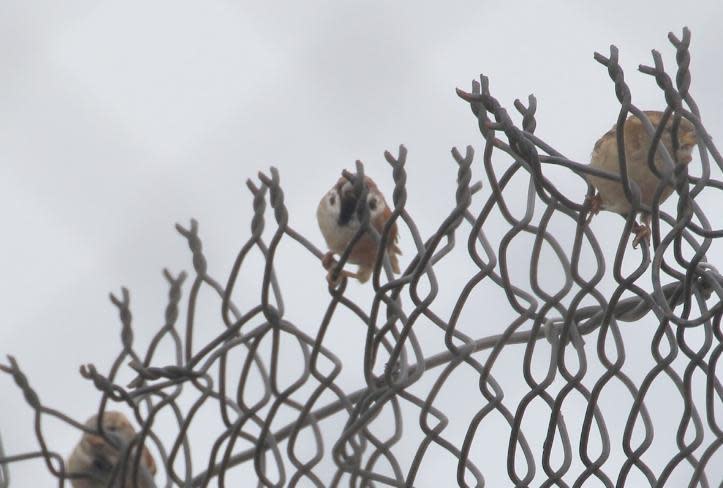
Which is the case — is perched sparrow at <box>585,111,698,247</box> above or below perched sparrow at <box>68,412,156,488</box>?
above

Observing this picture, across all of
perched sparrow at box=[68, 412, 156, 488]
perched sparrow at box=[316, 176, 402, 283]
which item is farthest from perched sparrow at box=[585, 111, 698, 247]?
perched sparrow at box=[68, 412, 156, 488]

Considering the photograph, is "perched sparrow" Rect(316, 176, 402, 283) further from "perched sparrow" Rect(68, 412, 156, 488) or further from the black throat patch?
"perched sparrow" Rect(68, 412, 156, 488)

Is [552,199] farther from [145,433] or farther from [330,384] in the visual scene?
[145,433]

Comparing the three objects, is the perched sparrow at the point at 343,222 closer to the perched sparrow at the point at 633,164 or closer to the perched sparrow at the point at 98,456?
the perched sparrow at the point at 633,164

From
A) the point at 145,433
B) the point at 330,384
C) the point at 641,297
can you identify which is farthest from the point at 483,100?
the point at 145,433

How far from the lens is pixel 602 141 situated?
281 centimetres

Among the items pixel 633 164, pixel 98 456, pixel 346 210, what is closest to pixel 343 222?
pixel 346 210

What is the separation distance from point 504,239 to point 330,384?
323mm

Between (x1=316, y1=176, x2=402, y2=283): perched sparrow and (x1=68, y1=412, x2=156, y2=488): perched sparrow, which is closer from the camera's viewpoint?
(x1=68, y1=412, x2=156, y2=488): perched sparrow

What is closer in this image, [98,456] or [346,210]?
[98,456]

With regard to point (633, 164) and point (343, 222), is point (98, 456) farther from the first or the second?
point (633, 164)

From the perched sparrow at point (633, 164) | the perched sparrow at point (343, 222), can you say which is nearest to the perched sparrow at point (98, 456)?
the perched sparrow at point (343, 222)

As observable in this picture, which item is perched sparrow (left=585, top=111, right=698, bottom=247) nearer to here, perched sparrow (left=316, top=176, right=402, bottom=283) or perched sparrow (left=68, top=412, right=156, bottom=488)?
perched sparrow (left=316, top=176, right=402, bottom=283)

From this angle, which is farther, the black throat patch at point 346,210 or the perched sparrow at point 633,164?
the black throat patch at point 346,210
